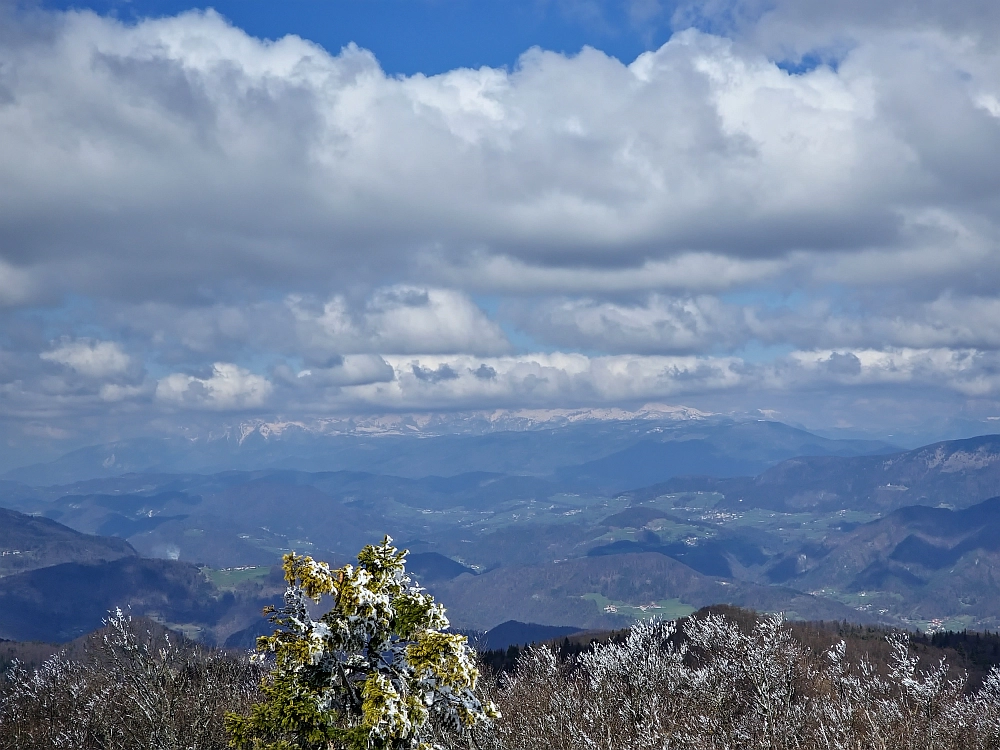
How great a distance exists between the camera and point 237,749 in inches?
942

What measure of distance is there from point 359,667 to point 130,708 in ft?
84.4

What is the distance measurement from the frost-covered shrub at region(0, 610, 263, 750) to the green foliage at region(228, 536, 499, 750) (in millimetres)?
16497

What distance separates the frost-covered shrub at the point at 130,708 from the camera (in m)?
39.3

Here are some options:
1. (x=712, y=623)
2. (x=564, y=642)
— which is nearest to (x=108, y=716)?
(x=712, y=623)

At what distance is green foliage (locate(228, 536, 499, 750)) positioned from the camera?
22094 millimetres

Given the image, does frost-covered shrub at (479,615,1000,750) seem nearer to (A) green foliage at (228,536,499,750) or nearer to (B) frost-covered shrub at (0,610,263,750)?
(A) green foliage at (228,536,499,750)

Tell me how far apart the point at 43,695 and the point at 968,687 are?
175018 mm

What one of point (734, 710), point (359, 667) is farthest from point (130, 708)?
point (734, 710)

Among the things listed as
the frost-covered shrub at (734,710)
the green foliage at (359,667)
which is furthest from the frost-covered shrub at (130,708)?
the green foliage at (359,667)

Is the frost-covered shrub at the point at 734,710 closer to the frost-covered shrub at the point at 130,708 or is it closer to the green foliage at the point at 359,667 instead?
the green foliage at the point at 359,667

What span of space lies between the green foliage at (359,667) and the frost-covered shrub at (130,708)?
16.5 meters

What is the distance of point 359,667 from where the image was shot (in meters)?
23.2

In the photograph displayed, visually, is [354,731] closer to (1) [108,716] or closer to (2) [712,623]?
(1) [108,716]

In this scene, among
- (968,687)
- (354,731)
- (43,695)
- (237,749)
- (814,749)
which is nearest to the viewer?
(354,731)
